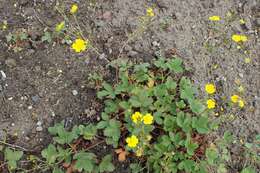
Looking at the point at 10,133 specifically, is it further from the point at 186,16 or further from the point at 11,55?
the point at 186,16

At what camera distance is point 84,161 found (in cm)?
254

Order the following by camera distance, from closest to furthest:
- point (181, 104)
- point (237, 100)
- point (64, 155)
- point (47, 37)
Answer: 1. point (64, 155)
2. point (181, 104)
3. point (237, 100)
4. point (47, 37)

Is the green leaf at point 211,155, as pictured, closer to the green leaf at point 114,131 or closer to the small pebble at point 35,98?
the green leaf at point 114,131

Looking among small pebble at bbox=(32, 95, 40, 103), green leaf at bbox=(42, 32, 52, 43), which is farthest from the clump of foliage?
green leaf at bbox=(42, 32, 52, 43)

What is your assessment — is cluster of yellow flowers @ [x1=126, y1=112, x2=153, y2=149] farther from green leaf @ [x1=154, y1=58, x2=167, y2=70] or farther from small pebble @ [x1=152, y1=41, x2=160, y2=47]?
small pebble @ [x1=152, y1=41, x2=160, y2=47]

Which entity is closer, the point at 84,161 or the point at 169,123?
the point at 84,161

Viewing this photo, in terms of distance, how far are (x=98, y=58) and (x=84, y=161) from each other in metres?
0.88

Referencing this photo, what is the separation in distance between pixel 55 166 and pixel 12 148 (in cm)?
34

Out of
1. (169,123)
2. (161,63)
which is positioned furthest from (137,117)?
(161,63)

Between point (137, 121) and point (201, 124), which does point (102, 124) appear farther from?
point (201, 124)

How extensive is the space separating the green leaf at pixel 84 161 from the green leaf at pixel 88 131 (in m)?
0.11

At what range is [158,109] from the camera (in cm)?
269

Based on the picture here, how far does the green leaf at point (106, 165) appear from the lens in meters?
2.54

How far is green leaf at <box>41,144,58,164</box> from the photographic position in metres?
2.53
